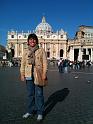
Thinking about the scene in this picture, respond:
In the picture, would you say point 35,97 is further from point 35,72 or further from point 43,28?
point 43,28

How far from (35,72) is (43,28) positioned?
127825mm

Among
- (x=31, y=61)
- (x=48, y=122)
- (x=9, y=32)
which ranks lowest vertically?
(x=48, y=122)

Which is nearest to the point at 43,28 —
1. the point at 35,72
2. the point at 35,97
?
the point at 35,97

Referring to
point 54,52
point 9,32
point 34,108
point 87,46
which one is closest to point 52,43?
point 54,52

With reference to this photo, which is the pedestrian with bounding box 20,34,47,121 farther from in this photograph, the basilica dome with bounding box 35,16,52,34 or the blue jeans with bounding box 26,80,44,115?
the basilica dome with bounding box 35,16,52,34

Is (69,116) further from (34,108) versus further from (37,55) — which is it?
(37,55)

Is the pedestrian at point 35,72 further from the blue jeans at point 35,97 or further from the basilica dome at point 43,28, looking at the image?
the basilica dome at point 43,28

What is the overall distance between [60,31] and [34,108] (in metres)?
120

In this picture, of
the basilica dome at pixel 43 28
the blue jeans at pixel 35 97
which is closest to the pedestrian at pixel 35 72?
the blue jeans at pixel 35 97

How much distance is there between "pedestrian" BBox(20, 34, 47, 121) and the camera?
608 cm

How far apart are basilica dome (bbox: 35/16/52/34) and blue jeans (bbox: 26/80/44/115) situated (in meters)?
123

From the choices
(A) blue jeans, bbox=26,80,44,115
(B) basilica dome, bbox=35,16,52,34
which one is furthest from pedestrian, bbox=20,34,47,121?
(B) basilica dome, bbox=35,16,52,34

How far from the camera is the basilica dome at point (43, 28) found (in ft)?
430

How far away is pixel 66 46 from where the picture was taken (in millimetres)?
120938
